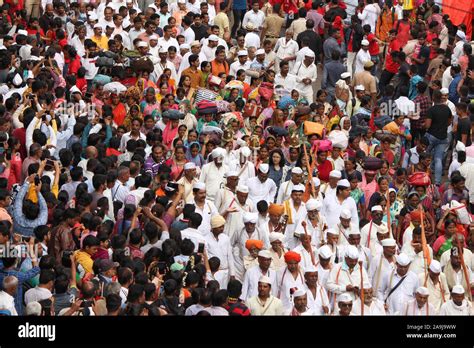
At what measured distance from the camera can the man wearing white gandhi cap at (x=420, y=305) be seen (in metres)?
14.9

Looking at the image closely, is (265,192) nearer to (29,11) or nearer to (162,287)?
(162,287)

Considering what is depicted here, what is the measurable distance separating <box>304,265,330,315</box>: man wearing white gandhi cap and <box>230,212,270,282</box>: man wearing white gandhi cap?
1155mm

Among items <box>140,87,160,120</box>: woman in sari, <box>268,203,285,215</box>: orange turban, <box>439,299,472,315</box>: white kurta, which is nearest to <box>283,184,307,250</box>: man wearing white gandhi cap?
<box>268,203,285,215</box>: orange turban

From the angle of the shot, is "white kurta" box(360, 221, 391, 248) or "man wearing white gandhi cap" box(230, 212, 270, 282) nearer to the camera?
"man wearing white gandhi cap" box(230, 212, 270, 282)

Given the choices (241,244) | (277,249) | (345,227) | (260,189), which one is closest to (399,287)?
(345,227)

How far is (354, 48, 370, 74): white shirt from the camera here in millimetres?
21953

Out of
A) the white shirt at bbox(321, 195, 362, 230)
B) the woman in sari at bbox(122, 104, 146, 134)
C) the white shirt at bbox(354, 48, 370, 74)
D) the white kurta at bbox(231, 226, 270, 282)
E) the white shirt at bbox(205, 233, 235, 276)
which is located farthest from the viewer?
the white shirt at bbox(354, 48, 370, 74)

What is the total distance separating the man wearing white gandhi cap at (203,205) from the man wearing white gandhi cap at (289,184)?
47.0 inches

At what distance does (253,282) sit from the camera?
1504 cm

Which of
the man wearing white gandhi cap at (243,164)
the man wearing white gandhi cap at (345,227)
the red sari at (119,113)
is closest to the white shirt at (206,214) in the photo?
the man wearing white gandhi cap at (243,164)

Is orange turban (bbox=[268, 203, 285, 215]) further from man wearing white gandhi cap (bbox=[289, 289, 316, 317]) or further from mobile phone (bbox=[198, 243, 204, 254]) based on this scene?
man wearing white gandhi cap (bbox=[289, 289, 316, 317])

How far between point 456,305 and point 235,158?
4203 mm

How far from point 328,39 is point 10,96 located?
6.06 metres

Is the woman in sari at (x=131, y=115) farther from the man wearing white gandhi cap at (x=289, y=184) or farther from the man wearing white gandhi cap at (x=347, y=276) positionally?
the man wearing white gandhi cap at (x=347, y=276)
